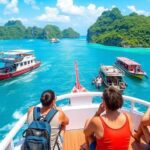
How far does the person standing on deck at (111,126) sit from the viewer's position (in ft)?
8.68

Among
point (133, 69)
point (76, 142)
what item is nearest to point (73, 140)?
point (76, 142)

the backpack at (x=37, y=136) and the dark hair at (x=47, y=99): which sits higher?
the dark hair at (x=47, y=99)

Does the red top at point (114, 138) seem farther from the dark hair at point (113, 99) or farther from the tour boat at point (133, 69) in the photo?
the tour boat at point (133, 69)

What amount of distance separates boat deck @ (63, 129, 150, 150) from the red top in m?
1.19

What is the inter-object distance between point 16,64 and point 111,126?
39530 millimetres

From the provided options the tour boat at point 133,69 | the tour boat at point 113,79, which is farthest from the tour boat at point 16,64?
the tour boat at point 133,69

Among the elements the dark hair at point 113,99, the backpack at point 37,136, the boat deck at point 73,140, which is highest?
A: the dark hair at point 113,99

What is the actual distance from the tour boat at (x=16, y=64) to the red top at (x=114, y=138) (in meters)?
35.9

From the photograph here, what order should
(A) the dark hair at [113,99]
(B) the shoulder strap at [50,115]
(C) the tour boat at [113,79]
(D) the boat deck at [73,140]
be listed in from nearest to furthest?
(A) the dark hair at [113,99]
(B) the shoulder strap at [50,115]
(D) the boat deck at [73,140]
(C) the tour boat at [113,79]

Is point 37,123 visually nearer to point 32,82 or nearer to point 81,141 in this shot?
point 81,141

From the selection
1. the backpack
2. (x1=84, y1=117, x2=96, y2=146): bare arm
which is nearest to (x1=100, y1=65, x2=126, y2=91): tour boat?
(x1=84, y1=117, x2=96, y2=146): bare arm

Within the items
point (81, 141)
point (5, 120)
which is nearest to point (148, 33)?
point (5, 120)

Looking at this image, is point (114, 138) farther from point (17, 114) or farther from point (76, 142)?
point (17, 114)

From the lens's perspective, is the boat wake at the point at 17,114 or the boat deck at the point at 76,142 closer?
the boat deck at the point at 76,142
